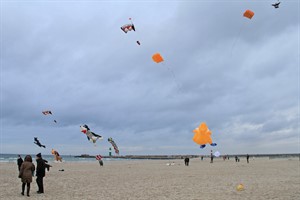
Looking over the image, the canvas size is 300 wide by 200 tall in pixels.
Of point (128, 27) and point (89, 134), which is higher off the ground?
point (128, 27)

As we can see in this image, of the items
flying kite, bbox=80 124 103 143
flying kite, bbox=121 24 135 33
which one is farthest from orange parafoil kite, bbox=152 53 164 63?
flying kite, bbox=80 124 103 143

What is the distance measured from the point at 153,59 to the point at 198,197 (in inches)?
279

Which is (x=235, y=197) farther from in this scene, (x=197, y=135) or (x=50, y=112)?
(x=50, y=112)

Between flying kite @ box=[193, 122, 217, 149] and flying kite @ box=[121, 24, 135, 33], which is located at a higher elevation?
flying kite @ box=[121, 24, 135, 33]

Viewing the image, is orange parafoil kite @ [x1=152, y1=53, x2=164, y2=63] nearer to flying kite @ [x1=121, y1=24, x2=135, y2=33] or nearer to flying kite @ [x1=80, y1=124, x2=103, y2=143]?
flying kite @ [x1=121, y1=24, x2=135, y2=33]

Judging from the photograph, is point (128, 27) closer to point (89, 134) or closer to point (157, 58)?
point (157, 58)

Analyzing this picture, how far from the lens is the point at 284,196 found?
13.0 metres

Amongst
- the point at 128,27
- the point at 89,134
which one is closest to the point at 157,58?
the point at 128,27

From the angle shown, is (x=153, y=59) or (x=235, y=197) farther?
(x=153, y=59)

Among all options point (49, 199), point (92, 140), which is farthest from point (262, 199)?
point (92, 140)

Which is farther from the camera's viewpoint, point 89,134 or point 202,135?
point 89,134

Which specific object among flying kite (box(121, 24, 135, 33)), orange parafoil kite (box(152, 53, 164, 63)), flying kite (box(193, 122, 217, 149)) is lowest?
flying kite (box(193, 122, 217, 149))

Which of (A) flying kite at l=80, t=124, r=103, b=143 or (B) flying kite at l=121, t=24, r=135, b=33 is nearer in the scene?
(B) flying kite at l=121, t=24, r=135, b=33

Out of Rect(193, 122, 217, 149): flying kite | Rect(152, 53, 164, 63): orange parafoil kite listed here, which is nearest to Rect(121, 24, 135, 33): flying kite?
Rect(152, 53, 164, 63): orange parafoil kite
